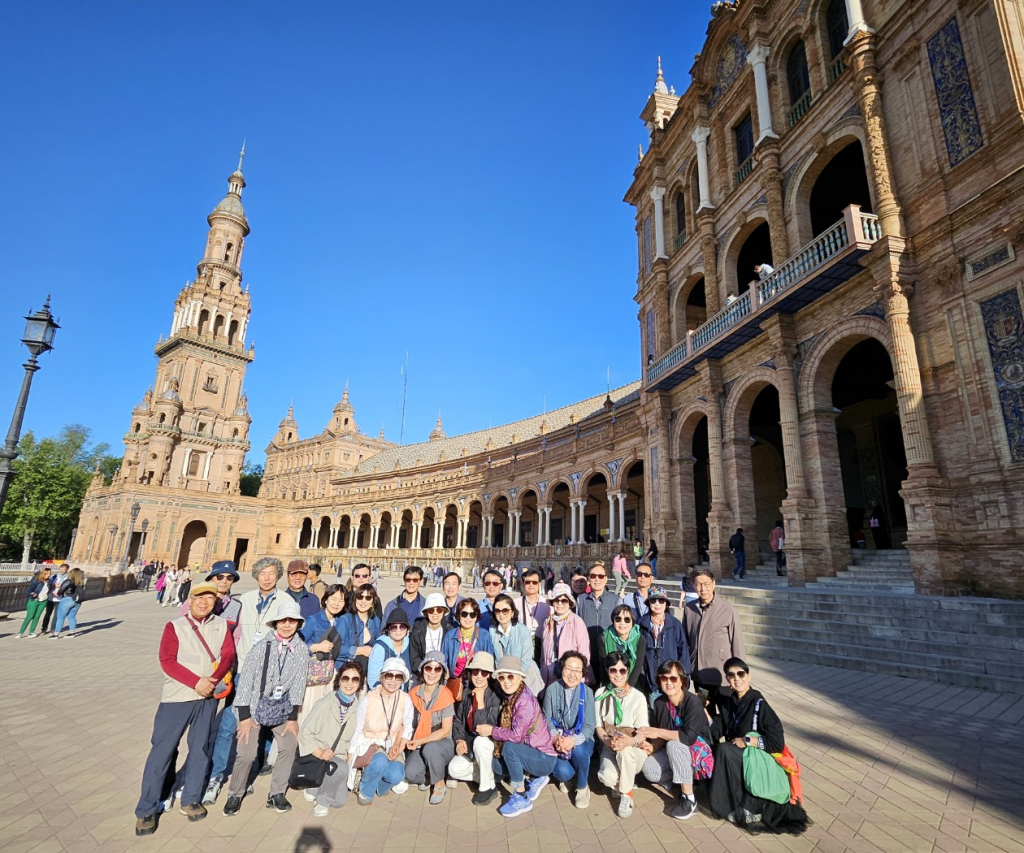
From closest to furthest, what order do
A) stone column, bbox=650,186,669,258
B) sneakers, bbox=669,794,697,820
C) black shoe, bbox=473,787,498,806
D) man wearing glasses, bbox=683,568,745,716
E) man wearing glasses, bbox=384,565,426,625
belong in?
1. sneakers, bbox=669,794,697,820
2. black shoe, bbox=473,787,498,806
3. man wearing glasses, bbox=683,568,745,716
4. man wearing glasses, bbox=384,565,426,625
5. stone column, bbox=650,186,669,258

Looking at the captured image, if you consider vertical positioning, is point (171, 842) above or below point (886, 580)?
below

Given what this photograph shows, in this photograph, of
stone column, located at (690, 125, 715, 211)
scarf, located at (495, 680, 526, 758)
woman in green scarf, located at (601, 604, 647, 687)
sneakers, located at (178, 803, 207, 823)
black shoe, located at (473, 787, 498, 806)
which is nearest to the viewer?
sneakers, located at (178, 803, 207, 823)

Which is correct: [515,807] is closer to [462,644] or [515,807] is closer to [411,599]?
[462,644]

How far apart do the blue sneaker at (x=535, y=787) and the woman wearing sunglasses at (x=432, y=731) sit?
67 centimetres

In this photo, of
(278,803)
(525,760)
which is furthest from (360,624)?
(525,760)

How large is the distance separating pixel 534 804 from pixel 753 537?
12.5 meters

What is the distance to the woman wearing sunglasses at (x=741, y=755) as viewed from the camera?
3645 mm

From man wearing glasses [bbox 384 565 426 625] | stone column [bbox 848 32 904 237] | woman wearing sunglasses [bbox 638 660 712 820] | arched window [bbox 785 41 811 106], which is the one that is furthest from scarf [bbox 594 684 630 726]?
arched window [bbox 785 41 811 106]

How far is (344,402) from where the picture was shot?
216 ft

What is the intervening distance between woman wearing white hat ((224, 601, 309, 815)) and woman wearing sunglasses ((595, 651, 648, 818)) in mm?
2444

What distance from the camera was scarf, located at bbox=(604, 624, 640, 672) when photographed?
490 centimetres

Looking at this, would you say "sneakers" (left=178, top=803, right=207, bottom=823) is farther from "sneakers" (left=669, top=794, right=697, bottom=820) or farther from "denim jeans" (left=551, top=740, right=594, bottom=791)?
"sneakers" (left=669, top=794, right=697, bottom=820)

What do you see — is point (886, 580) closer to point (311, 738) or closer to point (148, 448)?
point (311, 738)

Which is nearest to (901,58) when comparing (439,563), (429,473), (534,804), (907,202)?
(907,202)
